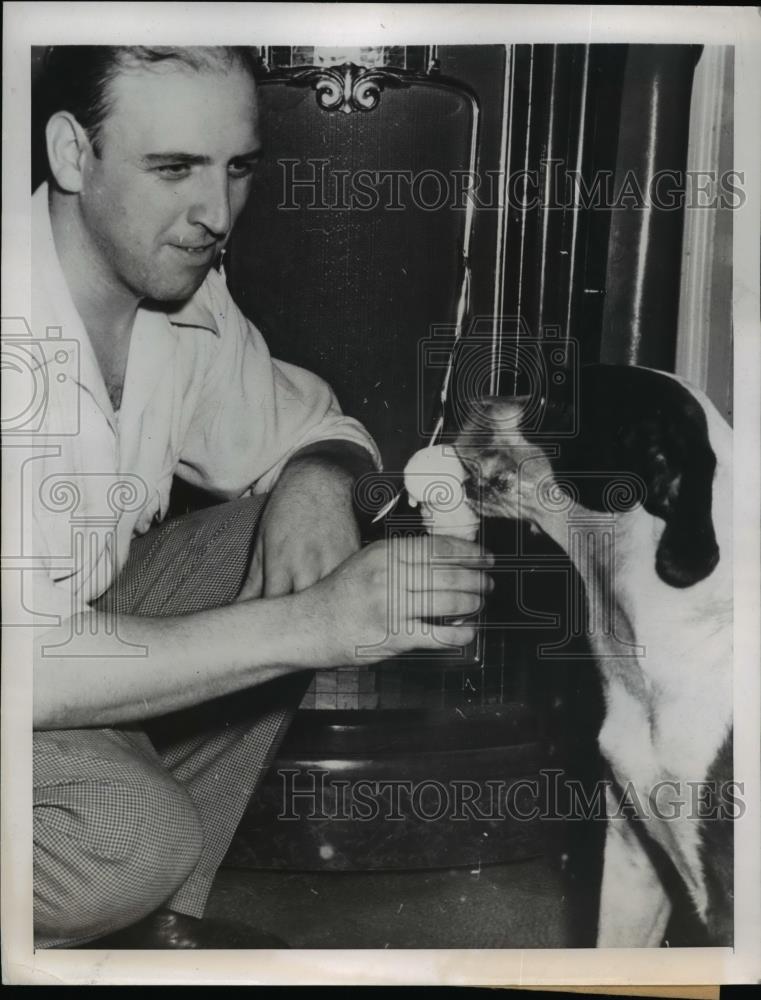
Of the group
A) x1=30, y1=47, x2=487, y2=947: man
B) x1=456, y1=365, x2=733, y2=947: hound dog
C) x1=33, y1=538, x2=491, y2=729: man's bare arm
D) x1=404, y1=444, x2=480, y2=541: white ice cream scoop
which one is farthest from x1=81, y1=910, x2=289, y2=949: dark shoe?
x1=404, y1=444, x2=480, y2=541: white ice cream scoop

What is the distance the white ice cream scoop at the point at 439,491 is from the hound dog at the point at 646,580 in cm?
2

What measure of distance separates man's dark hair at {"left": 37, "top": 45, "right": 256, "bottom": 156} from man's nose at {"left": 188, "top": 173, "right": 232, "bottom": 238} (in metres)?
0.18

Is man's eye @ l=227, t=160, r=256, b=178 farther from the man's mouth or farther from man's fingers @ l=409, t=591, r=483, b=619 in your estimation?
man's fingers @ l=409, t=591, r=483, b=619

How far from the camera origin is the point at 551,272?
6.26ft

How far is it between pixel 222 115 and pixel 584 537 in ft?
3.02

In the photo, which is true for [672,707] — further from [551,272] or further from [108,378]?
[108,378]

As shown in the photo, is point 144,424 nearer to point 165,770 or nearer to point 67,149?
point 67,149

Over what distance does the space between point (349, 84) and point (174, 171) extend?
0.33 meters

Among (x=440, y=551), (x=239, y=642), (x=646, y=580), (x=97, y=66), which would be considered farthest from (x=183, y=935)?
(x=97, y=66)

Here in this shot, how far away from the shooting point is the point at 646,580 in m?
1.92

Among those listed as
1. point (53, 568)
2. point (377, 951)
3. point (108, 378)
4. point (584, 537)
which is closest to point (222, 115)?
point (108, 378)

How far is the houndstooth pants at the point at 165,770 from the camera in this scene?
184 centimetres

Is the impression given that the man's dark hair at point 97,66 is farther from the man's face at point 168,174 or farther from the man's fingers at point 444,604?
the man's fingers at point 444,604

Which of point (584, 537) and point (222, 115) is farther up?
point (222, 115)
